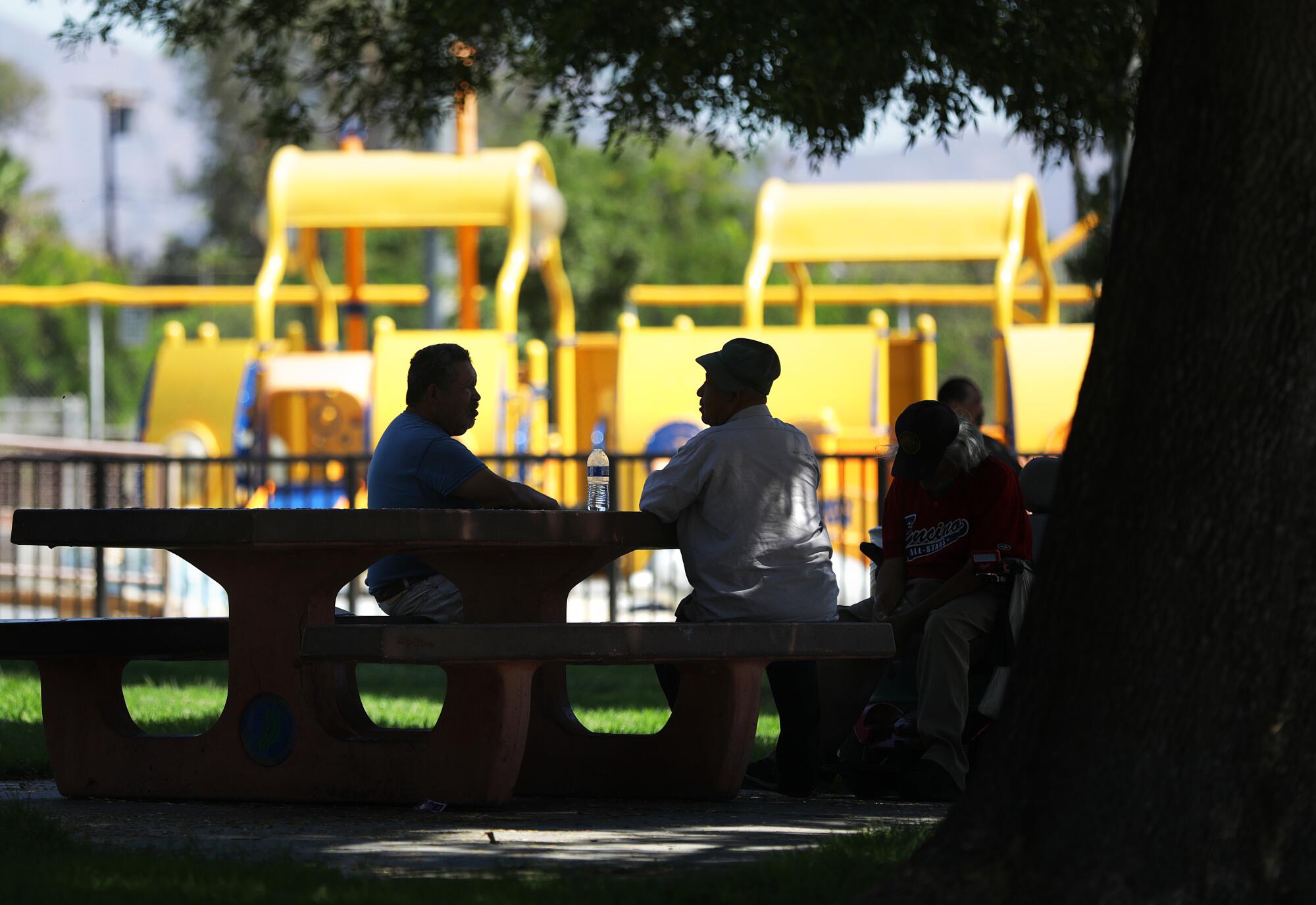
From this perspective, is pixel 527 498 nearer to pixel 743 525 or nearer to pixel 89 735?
pixel 743 525

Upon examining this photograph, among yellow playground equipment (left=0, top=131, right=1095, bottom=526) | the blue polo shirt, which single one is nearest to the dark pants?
the blue polo shirt

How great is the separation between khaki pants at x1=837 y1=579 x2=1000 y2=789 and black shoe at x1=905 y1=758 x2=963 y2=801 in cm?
2

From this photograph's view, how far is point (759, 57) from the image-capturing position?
8328 mm

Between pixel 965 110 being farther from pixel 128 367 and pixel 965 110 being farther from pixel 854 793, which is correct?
pixel 128 367

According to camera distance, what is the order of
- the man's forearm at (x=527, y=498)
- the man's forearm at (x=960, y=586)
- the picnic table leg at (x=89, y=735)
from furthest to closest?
the man's forearm at (x=960, y=586), the man's forearm at (x=527, y=498), the picnic table leg at (x=89, y=735)

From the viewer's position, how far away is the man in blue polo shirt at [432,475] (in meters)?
6.15

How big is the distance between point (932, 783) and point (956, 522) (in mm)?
883

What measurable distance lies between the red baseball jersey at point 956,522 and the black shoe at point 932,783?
69cm

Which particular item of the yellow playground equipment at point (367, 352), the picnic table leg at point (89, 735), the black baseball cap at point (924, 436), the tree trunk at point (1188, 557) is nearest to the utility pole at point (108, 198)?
the yellow playground equipment at point (367, 352)

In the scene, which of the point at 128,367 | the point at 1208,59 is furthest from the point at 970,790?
the point at 128,367

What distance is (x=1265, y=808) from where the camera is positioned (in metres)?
3.90

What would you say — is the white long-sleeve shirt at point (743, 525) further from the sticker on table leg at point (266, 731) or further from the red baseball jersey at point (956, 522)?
the sticker on table leg at point (266, 731)

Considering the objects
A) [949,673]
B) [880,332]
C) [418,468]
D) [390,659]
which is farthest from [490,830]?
[880,332]

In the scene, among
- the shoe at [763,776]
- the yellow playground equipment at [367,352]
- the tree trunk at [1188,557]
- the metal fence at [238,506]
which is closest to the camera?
the tree trunk at [1188,557]
